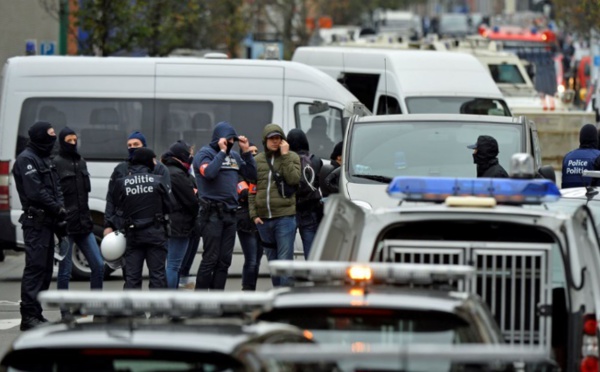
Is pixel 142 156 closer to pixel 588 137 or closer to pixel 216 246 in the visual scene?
pixel 216 246

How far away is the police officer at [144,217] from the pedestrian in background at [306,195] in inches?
81.1

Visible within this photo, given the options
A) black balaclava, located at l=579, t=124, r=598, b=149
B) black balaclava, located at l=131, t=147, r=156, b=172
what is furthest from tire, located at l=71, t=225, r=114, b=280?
black balaclava, located at l=579, t=124, r=598, b=149

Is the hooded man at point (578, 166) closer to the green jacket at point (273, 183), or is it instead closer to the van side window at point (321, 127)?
the van side window at point (321, 127)

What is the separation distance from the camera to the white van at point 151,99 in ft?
53.9

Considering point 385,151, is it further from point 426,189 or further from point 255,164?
point 426,189

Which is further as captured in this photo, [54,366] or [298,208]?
[298,208]

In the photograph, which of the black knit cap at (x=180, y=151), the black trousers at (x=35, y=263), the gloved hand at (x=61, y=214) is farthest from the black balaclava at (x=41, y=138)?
the black knit cap at (x=180, y=151)

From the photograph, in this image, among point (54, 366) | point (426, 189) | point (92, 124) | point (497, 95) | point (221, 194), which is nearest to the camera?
point (54, 366)

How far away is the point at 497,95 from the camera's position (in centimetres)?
2072

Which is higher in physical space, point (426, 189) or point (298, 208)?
point (426, 189)

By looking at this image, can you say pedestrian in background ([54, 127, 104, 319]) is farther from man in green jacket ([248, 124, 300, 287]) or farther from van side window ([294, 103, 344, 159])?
van side window ([294, 103, 344, 159])

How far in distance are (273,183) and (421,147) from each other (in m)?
1.38

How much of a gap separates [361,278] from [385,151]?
23.5ft

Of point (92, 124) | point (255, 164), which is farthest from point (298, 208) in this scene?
point (92, 124)
